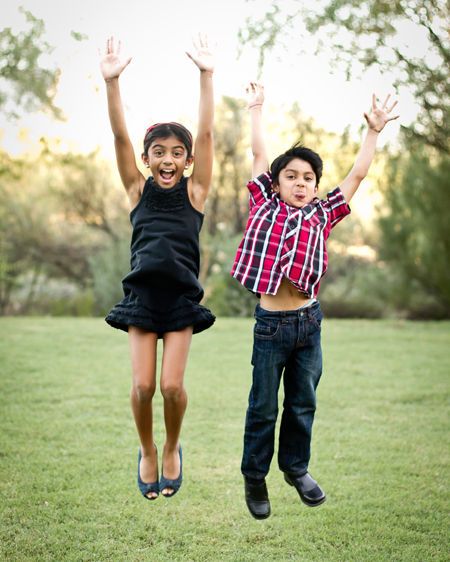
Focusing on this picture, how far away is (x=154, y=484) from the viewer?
3238 mm

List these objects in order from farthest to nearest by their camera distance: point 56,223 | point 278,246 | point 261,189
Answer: point 56,223
point 261,189
point 278,246

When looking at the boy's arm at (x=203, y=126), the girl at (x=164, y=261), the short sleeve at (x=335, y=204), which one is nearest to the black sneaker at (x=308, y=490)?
the girl at (x=164, y=261)

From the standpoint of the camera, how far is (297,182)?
129 inches

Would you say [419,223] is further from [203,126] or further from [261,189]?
[203,126]

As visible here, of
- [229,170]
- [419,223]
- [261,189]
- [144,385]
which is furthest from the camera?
[229,170]

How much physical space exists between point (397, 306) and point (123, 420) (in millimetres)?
9542

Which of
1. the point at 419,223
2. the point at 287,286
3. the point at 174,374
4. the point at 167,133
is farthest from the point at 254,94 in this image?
the point at 419,223

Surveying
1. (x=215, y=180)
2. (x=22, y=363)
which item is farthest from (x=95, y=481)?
(x=215, y=180)

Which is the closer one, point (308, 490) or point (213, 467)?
point (308, 490)

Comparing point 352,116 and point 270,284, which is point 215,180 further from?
point 270,284

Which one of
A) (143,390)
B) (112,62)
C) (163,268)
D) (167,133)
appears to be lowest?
(143,390)

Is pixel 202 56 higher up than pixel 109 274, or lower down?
higher up

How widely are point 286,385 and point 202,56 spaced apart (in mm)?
1515

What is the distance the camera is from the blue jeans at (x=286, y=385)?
321 cm
